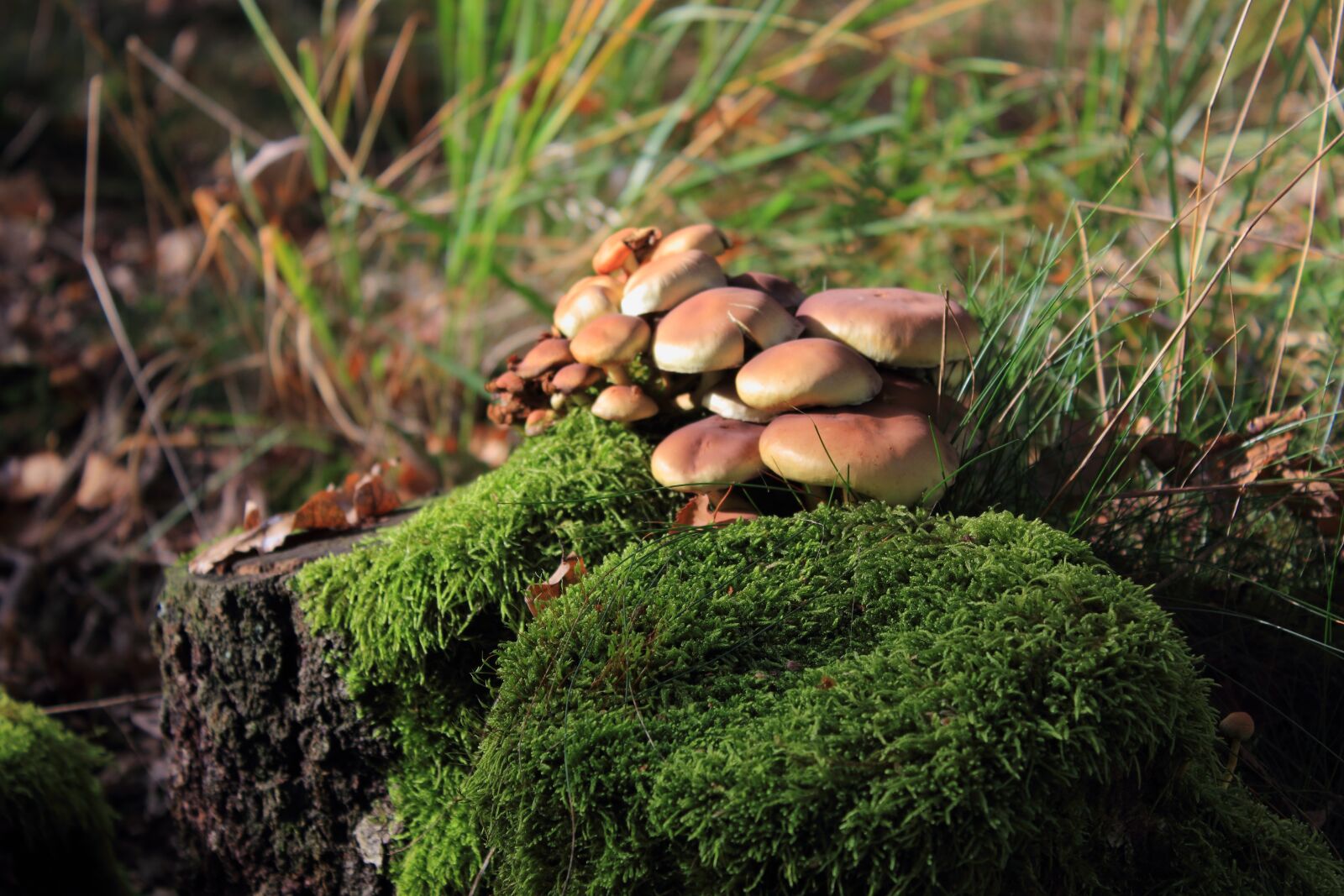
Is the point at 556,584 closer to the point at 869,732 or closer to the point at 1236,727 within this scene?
the point at 869,732

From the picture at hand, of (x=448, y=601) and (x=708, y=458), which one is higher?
(x=708, y=458)

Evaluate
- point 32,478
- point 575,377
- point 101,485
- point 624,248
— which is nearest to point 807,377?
point 575,377

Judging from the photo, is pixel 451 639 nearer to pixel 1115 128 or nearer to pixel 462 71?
pixel 462 71

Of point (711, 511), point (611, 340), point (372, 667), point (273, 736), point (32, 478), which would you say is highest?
point (611, 340)

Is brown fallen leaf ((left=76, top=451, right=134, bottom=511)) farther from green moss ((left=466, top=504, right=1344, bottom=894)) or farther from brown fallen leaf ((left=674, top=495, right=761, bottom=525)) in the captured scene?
green moss ((left=466, top=504, right=1344, bottom=894))

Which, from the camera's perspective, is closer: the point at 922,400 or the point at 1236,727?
the point at 1236,727

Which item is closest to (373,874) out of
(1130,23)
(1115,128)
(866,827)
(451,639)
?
(451,639)

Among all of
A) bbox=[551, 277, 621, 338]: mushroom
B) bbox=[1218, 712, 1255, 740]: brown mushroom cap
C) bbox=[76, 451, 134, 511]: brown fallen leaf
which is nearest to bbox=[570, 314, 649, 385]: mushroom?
bbox=[551, 277, 621, 338]: mushroom
